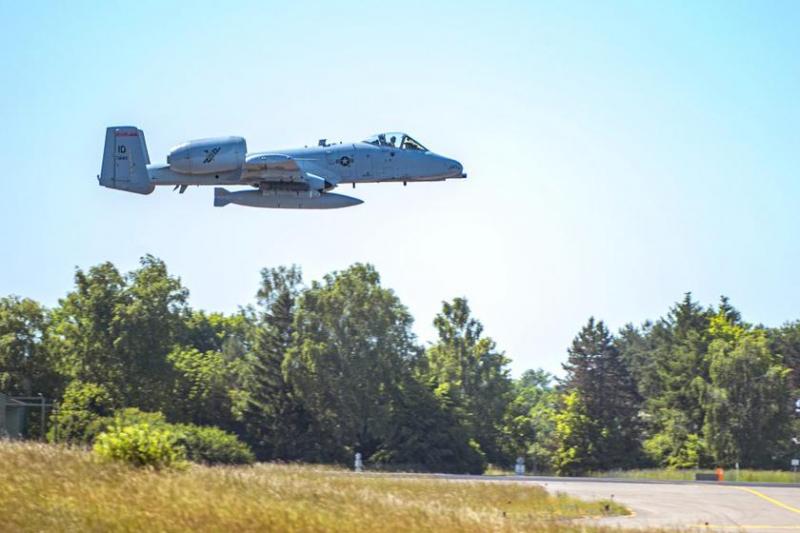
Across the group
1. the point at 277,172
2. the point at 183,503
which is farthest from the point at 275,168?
the point at 183,503

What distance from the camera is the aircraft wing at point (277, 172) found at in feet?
108

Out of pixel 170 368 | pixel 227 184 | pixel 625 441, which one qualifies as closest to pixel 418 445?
pixel 170 368

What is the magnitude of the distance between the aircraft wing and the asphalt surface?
39.9 ft

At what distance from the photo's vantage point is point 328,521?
17.0 metres

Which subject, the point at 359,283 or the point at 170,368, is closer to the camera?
the point at 170,368

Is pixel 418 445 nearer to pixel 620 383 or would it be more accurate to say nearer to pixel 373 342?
pixel 373 342

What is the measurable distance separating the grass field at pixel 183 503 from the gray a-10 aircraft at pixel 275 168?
1161 centimetres

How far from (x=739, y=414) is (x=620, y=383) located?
1741cm

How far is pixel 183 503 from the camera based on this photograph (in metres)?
17.3

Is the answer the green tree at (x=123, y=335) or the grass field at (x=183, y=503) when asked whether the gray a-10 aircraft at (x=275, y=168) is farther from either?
the green tree at (x=123, y=335)

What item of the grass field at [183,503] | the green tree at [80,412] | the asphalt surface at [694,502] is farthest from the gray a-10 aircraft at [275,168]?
the grass field at [183,503]

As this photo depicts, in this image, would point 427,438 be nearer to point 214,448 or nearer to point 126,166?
point 214,448

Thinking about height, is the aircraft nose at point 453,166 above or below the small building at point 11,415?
above

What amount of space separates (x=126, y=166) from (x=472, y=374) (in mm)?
57768
